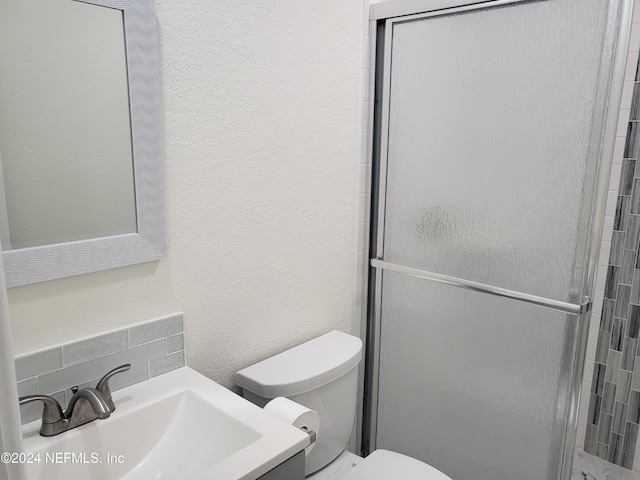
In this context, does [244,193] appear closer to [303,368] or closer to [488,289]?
[303,368]

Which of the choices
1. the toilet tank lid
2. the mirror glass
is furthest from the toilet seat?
the mirror glass

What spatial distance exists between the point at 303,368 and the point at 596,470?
167 cm

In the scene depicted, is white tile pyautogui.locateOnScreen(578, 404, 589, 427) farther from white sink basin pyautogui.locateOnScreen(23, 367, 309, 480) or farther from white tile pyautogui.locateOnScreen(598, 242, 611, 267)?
white sink basin pyautogui.locateOnScreen(23, 367, 309, 480)

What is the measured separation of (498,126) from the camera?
4.96 ft

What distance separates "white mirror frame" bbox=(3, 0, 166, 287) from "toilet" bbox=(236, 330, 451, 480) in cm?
48

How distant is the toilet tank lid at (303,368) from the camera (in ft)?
4.68

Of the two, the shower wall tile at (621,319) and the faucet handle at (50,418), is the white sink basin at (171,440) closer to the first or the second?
the faucet handle at (50,418)

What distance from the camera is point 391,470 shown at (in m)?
1.54

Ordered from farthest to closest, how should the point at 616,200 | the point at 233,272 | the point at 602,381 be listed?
the point at 602,381
the point at 616,200
the point at 233,272

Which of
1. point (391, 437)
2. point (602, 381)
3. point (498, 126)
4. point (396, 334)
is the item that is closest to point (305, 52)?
point (498, 126)

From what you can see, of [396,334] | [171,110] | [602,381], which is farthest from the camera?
[602,381]

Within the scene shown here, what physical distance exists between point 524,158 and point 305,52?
71 cm

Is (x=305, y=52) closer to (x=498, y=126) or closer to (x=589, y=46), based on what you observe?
(x=498, y=126)

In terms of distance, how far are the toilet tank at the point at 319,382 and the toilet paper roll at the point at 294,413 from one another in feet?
0.38
